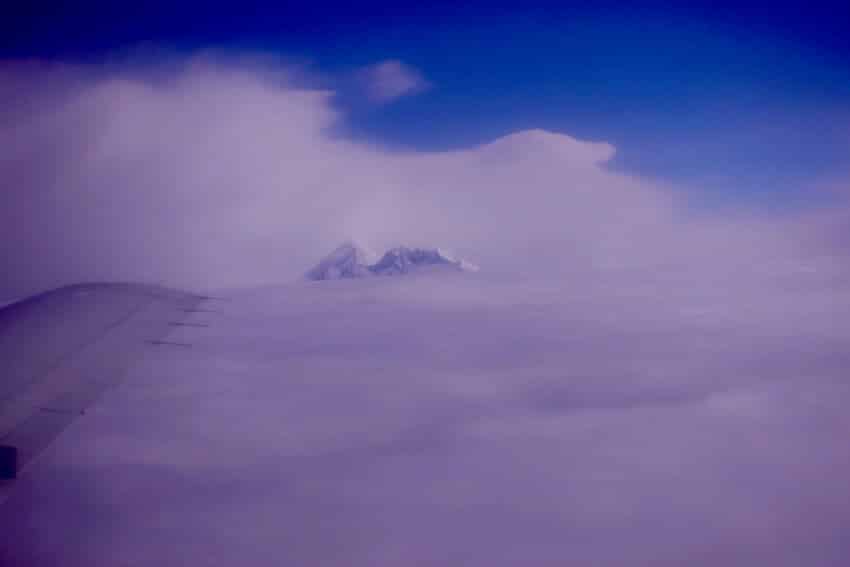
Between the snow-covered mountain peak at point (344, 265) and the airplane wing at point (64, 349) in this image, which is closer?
the airplane wing at point (64, 349)

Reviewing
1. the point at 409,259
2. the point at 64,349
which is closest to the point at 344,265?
the point at 409,259

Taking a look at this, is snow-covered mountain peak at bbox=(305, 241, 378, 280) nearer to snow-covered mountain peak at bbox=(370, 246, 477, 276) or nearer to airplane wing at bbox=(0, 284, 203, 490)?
snow-covered mountain peak at bbox=(370, 246, 477, 276)

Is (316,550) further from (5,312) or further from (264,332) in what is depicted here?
(264,332)

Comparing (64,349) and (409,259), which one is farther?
(409,259)

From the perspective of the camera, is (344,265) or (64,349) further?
(344,265)

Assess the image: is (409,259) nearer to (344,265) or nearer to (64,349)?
(344,265)

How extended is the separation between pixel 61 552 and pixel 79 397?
1.93ft

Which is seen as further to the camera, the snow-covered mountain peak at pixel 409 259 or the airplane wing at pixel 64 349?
the snow-covered mountain peak at pixel 409 259

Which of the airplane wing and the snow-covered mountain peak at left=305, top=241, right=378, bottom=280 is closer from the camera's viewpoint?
the airplane wing

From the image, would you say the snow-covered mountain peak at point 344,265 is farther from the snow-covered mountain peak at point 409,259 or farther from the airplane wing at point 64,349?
the airplane wing at point 64,349

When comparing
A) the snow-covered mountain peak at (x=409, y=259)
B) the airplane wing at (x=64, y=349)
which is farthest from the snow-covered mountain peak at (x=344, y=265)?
the airplane wing at (x=64, y=349)

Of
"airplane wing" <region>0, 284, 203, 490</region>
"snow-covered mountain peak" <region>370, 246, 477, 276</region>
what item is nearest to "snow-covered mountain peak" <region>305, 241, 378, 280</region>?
"snow-covered mountain peak" <region>370, 246, 477, 276</region>

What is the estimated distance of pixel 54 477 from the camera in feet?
6.31

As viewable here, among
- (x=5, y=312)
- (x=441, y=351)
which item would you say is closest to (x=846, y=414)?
(x=441, y=351)
